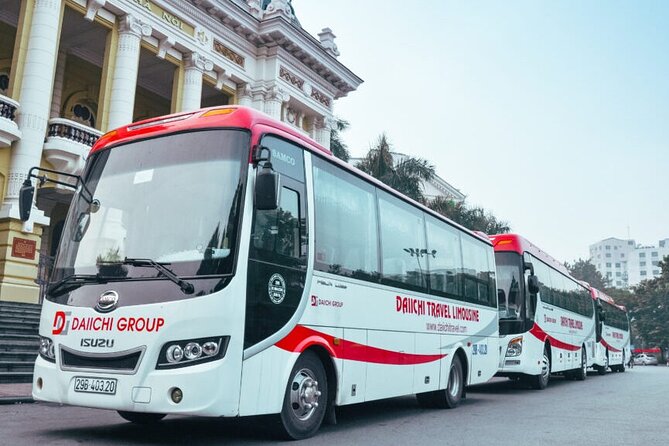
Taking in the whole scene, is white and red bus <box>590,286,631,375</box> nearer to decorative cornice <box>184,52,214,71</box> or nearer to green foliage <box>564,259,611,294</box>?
decorative cornice <box>184,52,214,71</box>

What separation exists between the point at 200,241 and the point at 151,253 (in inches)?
18.8

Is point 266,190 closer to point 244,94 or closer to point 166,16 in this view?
point 166,16

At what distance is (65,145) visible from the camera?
17.3 metres

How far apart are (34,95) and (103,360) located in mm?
13327

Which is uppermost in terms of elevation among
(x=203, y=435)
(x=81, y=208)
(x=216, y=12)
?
(x=216, y=12)

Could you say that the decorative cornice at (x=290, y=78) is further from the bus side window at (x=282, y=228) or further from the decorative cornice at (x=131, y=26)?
the bus side window at (x=282, y=228)

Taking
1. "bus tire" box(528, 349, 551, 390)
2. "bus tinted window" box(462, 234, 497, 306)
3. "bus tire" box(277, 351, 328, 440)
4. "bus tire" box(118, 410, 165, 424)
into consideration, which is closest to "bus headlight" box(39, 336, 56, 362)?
"bus tire" box(118, 410, 165, 424)

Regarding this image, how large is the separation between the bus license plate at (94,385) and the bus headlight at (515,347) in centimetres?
1054

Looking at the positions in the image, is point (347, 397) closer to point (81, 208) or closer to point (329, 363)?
point (329, 363)

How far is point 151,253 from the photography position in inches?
227

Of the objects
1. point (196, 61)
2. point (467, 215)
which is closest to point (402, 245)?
point (196, 61)

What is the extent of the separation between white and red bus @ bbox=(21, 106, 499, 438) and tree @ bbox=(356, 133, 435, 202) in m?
25.1

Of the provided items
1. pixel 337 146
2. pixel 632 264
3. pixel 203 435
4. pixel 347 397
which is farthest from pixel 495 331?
pixel 632 264

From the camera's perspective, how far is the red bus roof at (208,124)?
6.18 metres
